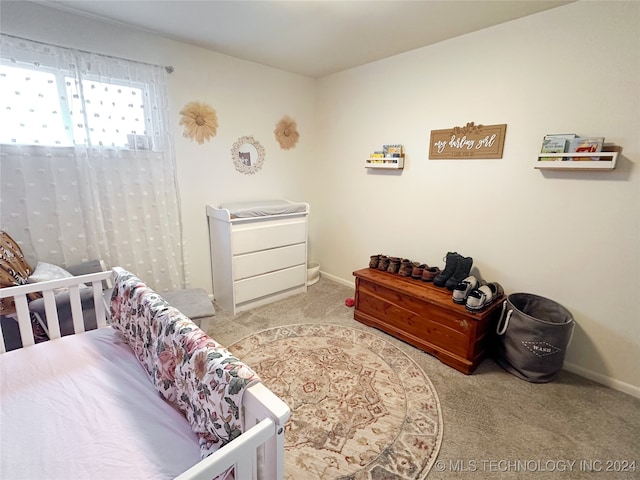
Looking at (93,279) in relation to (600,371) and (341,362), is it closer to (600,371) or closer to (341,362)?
(341,362)

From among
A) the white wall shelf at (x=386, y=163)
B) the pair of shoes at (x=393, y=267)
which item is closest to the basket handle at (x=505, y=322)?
the pair of shoes at (x=393, y=267)

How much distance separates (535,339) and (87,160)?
3.30m

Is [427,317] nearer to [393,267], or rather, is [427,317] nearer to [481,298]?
[481,298]

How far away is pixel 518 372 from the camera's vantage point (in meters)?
2.04

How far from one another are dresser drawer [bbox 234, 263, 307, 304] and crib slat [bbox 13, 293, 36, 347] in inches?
57.3

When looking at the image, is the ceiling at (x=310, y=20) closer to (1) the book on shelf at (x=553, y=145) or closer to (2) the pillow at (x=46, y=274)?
(1) the book on shelf at (x=553, y=145)

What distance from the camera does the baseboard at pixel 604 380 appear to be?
188cm

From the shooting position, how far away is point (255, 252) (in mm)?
2887

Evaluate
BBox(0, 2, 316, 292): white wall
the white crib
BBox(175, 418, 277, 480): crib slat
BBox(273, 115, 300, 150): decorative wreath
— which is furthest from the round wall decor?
BBox(175, 418, 277, 480): crib slat

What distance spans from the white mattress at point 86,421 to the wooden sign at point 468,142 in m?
2.52

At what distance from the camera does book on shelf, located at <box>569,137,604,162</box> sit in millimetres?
1780

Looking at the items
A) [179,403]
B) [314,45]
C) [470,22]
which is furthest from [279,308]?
[470,22]

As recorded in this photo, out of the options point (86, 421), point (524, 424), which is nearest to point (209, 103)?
point (86, 421)

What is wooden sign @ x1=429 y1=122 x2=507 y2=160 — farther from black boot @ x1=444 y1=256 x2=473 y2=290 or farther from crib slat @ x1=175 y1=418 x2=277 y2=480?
crib slat @ x1=175 y1=418 x2=277 y2=480
